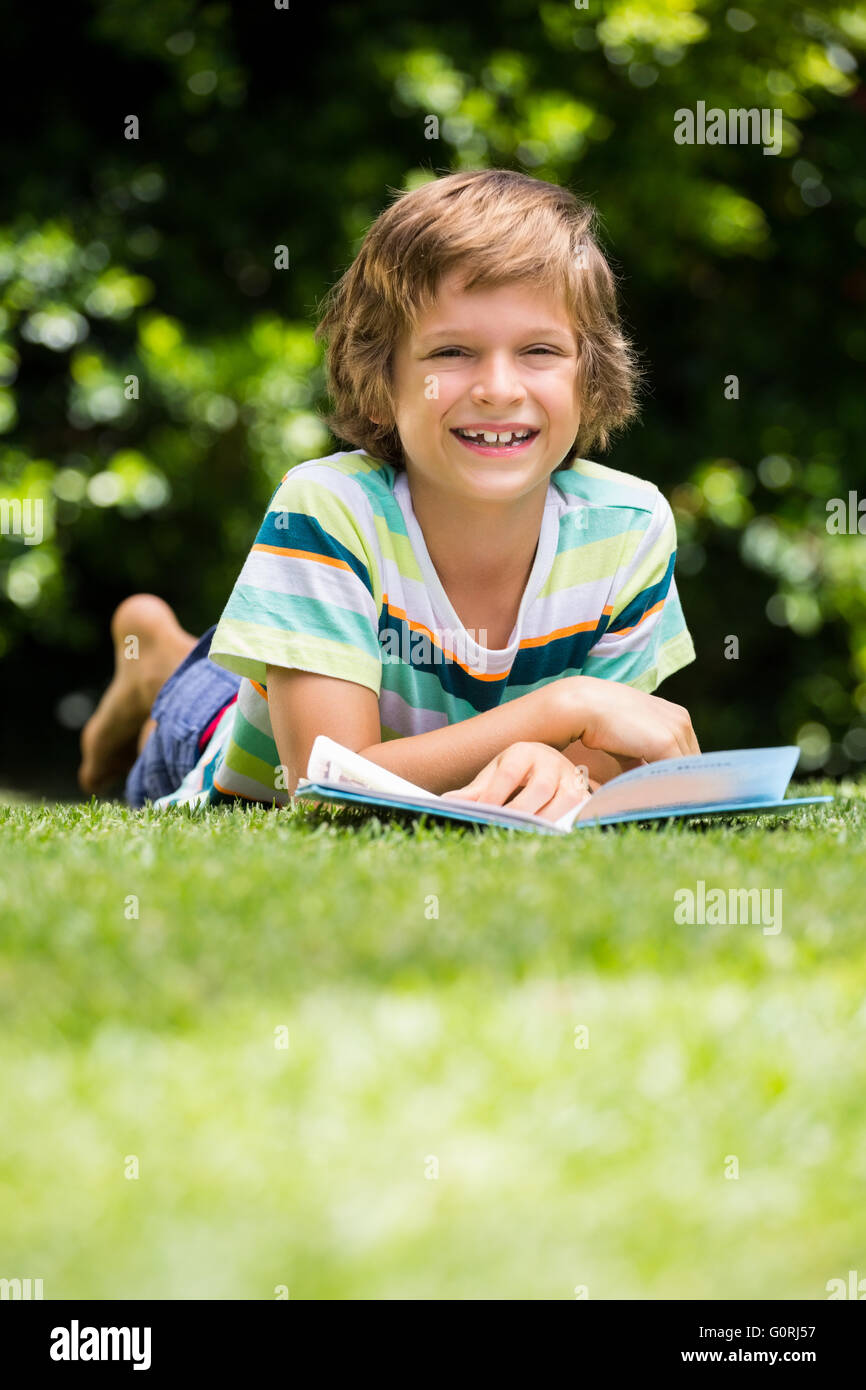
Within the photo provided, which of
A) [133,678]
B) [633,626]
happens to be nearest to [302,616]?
[633,626]

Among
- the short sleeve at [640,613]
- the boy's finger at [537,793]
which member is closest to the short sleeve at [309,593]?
the boy's finger at [537,793]

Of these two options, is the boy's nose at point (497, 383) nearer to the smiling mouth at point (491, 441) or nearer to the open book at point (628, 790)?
the smiling mouth at point (491, 441)

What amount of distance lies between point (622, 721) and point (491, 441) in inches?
24.1

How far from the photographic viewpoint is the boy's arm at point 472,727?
7.26ft

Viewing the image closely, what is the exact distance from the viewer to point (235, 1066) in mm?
1086

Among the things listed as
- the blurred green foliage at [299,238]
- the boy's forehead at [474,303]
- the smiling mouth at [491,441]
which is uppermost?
the blurred green foliage at [299,238]

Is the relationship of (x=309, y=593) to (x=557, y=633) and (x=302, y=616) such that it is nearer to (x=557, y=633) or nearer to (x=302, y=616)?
(x=302, y=616)

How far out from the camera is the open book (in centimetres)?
187

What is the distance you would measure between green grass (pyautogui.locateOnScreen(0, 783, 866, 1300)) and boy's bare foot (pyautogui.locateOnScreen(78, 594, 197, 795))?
2575mm

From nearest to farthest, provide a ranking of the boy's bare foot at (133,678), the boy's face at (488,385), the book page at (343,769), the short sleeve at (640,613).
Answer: the book page at (343,769) → the boy's face at (488,385) → the short sleeve at (640,613) → the boy's bare foot at (133,678)

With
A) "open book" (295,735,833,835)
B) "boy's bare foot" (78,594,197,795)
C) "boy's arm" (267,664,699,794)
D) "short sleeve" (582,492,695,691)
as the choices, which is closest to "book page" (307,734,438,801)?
"open book" (295,735,833,835)

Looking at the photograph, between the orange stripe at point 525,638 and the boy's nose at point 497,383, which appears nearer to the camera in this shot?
the boy's nose at point 497,383

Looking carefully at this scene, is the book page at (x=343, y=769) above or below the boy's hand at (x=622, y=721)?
below

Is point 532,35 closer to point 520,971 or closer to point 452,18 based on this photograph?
point 452,18
